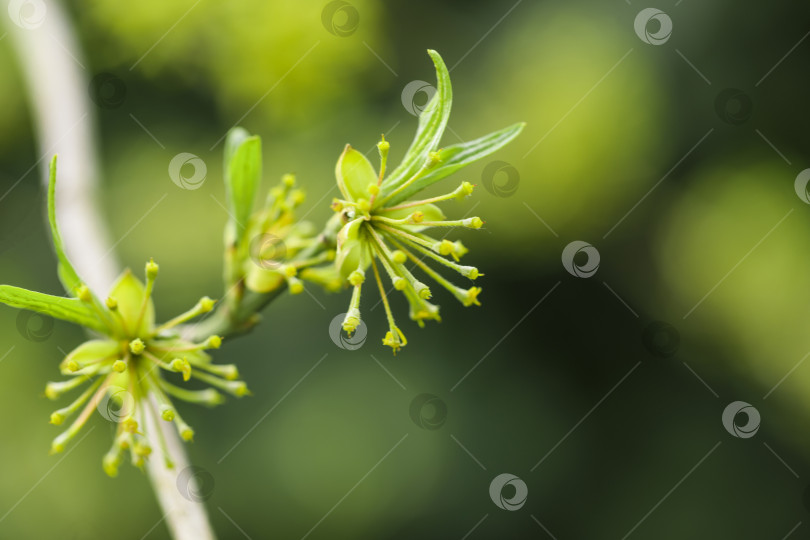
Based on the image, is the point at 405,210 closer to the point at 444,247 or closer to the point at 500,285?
the point at 444,247

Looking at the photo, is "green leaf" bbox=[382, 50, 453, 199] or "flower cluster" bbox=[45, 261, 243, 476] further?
"flower cluster" bbox=[45, 261, 243, 476]

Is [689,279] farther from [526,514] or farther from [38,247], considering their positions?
[38,247]

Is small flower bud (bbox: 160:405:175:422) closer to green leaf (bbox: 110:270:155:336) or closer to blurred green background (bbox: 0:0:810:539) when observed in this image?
green leaf (bbox: 110:270:155:336)

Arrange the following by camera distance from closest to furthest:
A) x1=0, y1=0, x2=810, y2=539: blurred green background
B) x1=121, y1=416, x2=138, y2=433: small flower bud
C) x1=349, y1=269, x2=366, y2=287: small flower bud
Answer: x1=349, y1=269, x2=366, y2=287: small flower bud → x1=121, y1=416, x2=138, y2=433: small flower bud → x1=0, y1=0, x2=810, y2=539: blurred green background

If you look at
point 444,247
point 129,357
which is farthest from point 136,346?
point 444,247

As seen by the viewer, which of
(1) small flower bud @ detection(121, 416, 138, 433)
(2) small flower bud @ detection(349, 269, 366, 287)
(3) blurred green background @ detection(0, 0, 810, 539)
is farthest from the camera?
(3) blurred green background @ detection(0, 0, 810, 539)

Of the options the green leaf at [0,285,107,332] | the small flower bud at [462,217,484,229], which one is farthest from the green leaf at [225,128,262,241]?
the small flower bud at [462,217,484,229]
